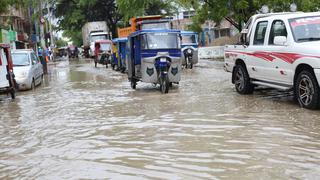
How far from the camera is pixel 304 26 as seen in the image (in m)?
9.89

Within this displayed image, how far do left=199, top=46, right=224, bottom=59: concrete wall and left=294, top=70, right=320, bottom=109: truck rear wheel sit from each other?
27.1m

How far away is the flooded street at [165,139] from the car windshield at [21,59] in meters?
5.86

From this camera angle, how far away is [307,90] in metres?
9.31

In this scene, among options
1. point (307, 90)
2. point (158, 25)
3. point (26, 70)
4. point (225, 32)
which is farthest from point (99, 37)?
point (307, 90)

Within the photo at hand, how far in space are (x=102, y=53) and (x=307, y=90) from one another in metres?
24.7

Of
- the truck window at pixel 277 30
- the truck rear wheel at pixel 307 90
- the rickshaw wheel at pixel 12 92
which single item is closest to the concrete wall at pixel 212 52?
the rickshaw wheel at pixel 12 92

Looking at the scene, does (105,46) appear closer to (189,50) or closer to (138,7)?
(138,7)

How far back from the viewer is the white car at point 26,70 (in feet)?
56.0

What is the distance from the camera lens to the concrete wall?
36875mm

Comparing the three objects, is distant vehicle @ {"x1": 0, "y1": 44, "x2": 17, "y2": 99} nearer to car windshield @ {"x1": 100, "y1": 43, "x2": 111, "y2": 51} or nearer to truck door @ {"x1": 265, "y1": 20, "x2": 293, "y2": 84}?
truck door @ {"x1": 265, "y1": 20, "x2": 293, "y2": 84}

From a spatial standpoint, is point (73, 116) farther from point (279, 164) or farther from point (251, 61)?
point (279, 164)

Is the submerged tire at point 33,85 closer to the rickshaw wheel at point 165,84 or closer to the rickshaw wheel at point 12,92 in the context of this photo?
the rickshaw wheel at point 12,92

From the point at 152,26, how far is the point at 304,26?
19.4m

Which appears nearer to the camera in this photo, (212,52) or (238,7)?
(238,7)
